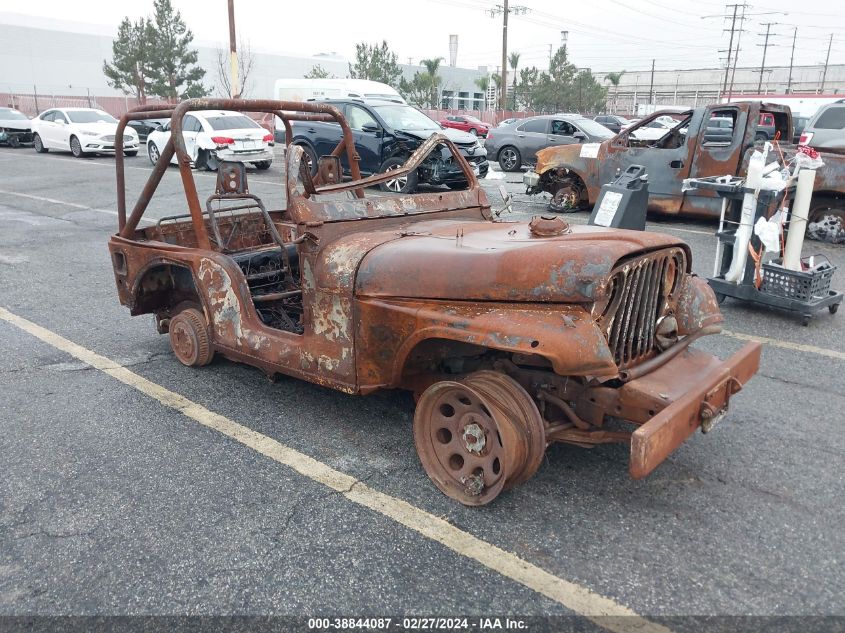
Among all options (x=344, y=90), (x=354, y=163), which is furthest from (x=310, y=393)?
(x=344, y=90)

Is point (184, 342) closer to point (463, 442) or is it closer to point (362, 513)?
point (362, 513)

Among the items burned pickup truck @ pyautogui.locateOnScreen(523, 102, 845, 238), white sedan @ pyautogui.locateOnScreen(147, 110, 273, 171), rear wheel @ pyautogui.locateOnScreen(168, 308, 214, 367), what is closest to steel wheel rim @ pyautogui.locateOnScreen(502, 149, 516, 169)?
white sedan @ pyautogui.locateOnScreen(147, 110, 273, 171)

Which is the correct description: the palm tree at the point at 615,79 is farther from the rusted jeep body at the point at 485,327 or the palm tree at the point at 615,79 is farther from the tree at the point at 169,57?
the rusted jeep body at the point at 485,327

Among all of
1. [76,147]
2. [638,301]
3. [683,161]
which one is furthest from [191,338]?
[76,147]

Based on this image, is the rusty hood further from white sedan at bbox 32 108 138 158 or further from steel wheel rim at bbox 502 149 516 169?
white sedan at bbox 32 108 138 158

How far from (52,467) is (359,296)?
1.79 metres

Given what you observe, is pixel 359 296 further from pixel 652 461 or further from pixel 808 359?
pixel 808 359

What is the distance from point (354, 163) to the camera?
504 centimetres

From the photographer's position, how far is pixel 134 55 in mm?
42406

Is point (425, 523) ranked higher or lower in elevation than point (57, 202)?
lower

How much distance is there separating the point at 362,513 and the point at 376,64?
5622 cm

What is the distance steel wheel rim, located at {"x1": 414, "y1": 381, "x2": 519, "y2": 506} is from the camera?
9.16 ft

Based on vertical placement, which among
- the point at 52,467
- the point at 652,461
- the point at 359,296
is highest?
the point at 359,296

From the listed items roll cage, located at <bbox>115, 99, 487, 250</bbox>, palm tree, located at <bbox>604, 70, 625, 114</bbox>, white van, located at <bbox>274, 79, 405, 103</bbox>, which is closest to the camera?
roll cage, located at <bbox>115, 99, 487, 250</bbox>
